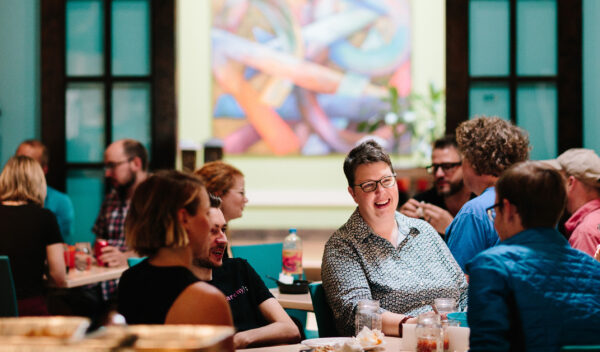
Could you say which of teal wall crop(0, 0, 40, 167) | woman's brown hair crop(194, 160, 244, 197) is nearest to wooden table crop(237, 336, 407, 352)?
woman's brown hair crop(194, 160, 244, 197)

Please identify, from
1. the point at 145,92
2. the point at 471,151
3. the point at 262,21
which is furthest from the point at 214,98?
the point at 471,151

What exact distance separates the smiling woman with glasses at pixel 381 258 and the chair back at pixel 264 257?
1244mm

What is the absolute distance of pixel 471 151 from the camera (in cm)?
293

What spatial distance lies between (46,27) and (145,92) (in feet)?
3.06

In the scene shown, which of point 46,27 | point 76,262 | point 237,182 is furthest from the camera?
point 46,27

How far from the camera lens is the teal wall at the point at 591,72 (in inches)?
186

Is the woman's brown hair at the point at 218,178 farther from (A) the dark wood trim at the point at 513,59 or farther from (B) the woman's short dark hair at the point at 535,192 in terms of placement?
(A) the dark wood trim at the point at 513,59

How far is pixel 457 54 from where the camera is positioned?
462cm

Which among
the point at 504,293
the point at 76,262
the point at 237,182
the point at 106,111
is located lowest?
the point at 76,262

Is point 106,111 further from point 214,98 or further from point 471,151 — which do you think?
point 471,151

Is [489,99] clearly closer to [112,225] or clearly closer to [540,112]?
[540,112]

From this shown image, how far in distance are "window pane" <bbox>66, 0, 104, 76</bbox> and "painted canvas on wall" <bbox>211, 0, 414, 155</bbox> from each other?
2.27m

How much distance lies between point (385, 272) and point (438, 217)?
1.40m

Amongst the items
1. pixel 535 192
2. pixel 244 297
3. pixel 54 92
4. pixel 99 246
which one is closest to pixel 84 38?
pixel 54 92
